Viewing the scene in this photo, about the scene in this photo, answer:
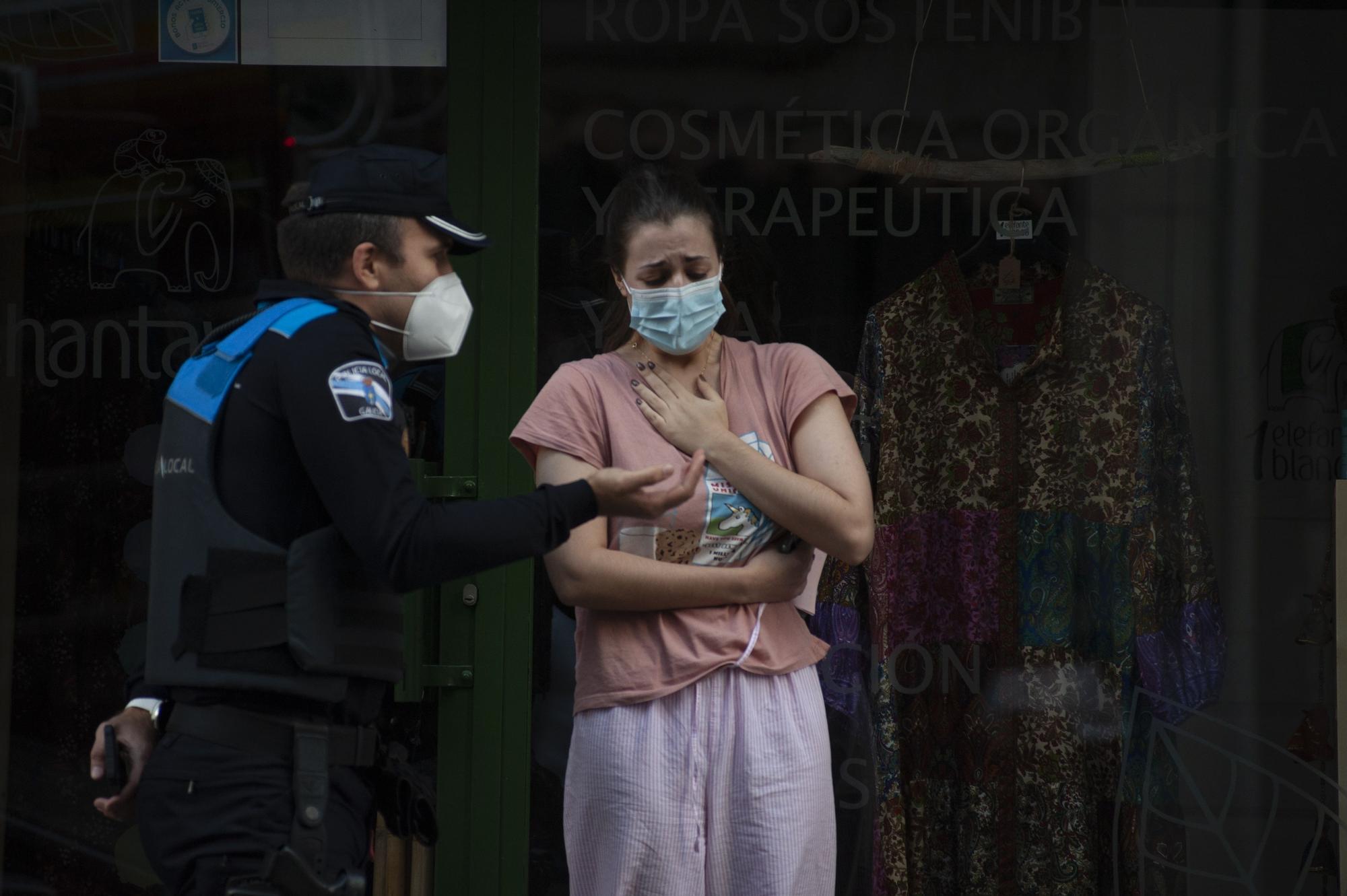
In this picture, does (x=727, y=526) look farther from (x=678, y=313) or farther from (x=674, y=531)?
(x=678, y=313)

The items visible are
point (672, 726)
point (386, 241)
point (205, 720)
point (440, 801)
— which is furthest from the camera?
point (440, 801)

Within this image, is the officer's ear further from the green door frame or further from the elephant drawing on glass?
the elephant drawing on glass

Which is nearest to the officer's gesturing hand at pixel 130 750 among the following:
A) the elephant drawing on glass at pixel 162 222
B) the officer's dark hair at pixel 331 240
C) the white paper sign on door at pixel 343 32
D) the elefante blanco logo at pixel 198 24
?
the officer's dark hair at pixel 331 240

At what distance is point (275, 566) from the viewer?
2.18 m

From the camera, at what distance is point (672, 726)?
2.71 meters

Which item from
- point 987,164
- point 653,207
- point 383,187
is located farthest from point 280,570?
point 987,164

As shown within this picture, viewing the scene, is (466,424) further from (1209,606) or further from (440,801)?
(1209,606)

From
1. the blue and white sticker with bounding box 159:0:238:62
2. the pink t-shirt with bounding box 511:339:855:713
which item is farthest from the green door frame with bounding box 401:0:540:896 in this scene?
the pink t-shirt with bounding box 511:339:855:713

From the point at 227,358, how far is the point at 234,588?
0.35 m

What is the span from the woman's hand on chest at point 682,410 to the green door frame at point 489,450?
3.45 ft

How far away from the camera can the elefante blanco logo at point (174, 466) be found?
220 centimetres

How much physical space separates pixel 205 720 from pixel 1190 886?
2796 mm

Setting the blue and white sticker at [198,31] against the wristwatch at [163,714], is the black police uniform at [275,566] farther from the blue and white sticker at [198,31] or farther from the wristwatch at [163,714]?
the blue and white sticker at [198,31]

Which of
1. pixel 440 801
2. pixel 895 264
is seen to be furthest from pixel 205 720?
pixel 895 264
